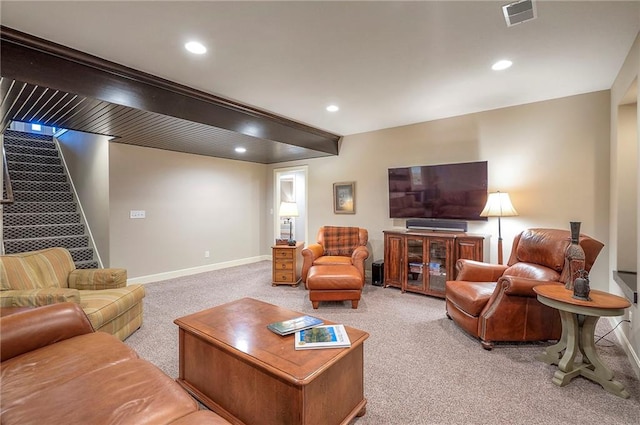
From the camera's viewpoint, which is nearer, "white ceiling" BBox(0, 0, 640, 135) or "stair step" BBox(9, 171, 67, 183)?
"white ceiling" BBox(0, 0, 640, 135)

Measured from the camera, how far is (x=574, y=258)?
7.14 ft

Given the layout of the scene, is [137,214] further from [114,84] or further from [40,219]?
[114,84]

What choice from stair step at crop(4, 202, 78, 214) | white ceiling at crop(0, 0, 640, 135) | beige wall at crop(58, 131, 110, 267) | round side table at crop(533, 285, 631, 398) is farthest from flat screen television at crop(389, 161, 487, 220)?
stair step at crop(4, 202, 78, 214)

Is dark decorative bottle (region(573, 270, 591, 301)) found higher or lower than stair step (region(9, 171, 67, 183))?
lower

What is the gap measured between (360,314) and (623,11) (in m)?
3.21

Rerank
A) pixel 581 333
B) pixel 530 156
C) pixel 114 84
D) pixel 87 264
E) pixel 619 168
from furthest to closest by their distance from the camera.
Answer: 1. pixel 87 264
2. pixel 530 156
3. pixel 619 168
4. pixel 114 84
5. pixel 581 333

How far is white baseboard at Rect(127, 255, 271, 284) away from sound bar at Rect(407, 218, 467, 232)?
3462 millimetres

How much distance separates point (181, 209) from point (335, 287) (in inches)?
129

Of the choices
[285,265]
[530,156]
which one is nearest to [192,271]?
[285,265]

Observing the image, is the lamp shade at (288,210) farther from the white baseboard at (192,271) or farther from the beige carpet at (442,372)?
the white baseboard at (192,271)

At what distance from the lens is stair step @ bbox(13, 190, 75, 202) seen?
464 cm

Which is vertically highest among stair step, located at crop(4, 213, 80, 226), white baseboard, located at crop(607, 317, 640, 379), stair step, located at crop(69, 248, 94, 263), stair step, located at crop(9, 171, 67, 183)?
stair step, located at crop(9, 171, 67, 183)

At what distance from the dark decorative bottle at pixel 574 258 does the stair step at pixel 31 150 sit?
7.84 metres

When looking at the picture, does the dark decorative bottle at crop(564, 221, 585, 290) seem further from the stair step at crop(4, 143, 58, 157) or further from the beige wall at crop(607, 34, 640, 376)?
the stair step at crop(4, 143, 58, 157)
